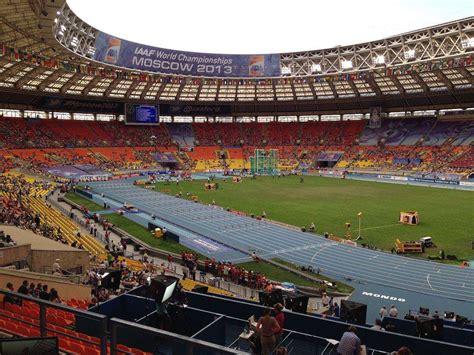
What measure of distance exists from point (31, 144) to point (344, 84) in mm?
50794

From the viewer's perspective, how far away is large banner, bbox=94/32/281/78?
2195 inches

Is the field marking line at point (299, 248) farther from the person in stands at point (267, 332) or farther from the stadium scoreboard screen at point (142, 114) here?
the stadium scoreboard screen at point (142, 114)

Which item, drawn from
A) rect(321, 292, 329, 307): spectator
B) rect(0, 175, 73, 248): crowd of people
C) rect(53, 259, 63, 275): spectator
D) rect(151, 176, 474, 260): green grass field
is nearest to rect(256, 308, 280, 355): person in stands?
rect(321, 292, 329, 307): spectator

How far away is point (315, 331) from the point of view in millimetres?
8719

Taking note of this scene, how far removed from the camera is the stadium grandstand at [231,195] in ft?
27.0

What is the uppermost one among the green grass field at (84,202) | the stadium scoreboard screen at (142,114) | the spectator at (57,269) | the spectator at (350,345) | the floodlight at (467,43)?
the floodlight at (467,43)

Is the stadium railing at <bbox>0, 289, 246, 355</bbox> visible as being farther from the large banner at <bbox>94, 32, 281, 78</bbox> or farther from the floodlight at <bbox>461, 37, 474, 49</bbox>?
the floodlight at <bbox>461, 37, 474, 49</bbox>

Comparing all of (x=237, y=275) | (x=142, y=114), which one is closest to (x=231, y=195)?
(x=237, y=275)

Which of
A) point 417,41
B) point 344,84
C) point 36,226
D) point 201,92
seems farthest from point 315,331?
point 201,92

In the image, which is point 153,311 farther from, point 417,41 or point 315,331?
point 417,41

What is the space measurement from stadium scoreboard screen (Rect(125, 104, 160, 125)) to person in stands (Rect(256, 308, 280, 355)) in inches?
3046

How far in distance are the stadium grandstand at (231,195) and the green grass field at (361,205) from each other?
0.30 metres

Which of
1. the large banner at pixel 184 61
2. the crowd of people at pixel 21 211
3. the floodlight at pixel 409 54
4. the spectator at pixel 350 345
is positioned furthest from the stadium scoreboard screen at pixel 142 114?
the spectator at pixel 350 345

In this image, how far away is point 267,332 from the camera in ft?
21.3
